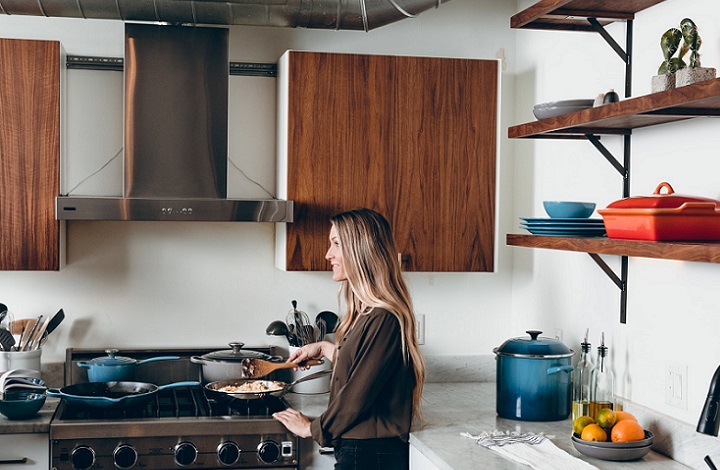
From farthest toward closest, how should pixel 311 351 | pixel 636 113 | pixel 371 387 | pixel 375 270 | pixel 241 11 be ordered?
pixel 311 351, pixel 241 11, pixel 375 270, pixel 371 387, pixel 636 113

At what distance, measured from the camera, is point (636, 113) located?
2240 mm

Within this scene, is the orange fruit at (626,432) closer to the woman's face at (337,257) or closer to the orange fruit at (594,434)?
the orange fruit at (594,434)

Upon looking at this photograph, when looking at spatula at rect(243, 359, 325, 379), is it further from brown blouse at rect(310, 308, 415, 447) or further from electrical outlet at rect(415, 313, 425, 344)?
electrical outlet at rect(415, 313, 425, 344)

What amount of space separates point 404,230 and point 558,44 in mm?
962

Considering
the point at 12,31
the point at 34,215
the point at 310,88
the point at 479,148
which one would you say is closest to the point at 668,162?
the point at 479,148

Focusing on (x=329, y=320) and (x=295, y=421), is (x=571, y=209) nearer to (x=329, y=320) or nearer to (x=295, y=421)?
(x=295, y=421)

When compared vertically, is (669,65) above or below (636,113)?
above

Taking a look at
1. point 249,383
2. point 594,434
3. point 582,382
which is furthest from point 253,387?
point 594,434

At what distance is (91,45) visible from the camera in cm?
356

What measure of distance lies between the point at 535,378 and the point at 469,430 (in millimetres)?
295

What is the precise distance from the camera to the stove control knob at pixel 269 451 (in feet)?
9.75

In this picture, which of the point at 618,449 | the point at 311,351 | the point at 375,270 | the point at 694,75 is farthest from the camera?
the point at 311,351

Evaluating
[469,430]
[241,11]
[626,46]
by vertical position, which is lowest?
[469,430]

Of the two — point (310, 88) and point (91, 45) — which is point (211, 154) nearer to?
point (310, 88)
